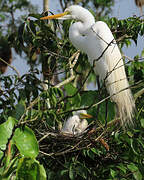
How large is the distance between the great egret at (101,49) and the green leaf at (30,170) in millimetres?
1758

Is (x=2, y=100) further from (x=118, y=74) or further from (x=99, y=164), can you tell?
(x=118, y=74)

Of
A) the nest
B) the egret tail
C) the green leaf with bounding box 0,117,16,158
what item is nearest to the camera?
the green leaf with bounding box 0,117,16,158

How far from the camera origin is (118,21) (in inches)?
110

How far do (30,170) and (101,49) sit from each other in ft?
6.67

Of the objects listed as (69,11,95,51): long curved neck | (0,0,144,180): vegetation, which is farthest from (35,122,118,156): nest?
(69,11,95,51): long curved neck

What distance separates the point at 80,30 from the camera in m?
3.15

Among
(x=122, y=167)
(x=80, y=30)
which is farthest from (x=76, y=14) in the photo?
(x=122, y=167)

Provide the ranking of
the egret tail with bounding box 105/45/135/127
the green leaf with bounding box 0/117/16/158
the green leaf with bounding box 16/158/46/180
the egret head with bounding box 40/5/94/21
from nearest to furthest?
the green leaf with bounding box 16/158/46/180
the green leaf with bounding box 0/117/16/158
the egret tail with bounding box 105/45/135/127
the egret head with bounding box 40/5/94/21

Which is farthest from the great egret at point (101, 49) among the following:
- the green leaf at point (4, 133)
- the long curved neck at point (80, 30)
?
the green leaf at point (4, 133)

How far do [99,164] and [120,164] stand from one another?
18 cm

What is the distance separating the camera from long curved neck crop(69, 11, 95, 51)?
9.97 ft

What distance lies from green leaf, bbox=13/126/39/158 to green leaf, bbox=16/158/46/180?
47 millimetres

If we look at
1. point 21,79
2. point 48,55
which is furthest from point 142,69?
point 21,79

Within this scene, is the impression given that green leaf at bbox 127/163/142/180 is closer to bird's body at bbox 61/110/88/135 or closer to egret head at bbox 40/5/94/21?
bird's body at bbox 61/110/88/135
